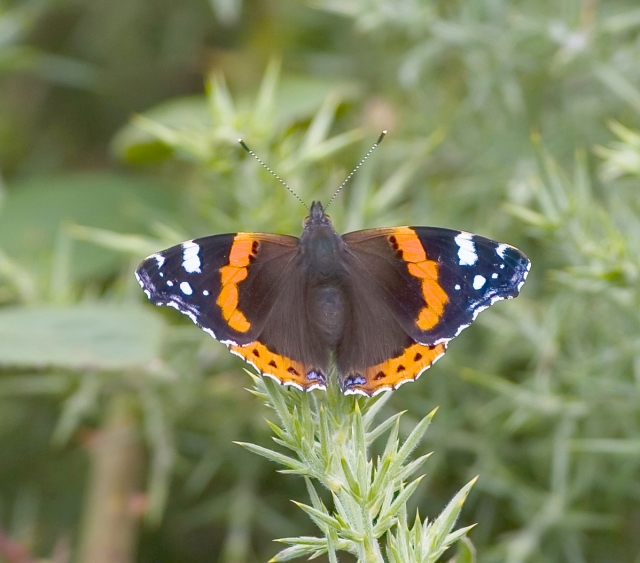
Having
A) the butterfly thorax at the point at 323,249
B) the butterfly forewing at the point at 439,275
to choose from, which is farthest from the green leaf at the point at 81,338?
the butterfly forewing at the point at 439,275

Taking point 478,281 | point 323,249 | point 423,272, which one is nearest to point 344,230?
point 323,249

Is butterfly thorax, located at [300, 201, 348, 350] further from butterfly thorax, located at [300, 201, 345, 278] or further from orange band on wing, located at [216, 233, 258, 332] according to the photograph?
orange band on wing, located at [216, 233, 258, 332]

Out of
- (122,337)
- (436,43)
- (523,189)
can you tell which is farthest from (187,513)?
(436,43)

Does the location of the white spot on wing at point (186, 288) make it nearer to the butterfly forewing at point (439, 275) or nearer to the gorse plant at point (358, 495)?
the butterfly forewing at point (439, 275)

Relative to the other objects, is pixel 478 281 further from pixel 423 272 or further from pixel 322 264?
pixel 322 264

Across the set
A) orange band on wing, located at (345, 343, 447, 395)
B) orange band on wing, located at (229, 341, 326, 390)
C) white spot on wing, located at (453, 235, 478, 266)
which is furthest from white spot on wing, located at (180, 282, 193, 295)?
white spot on wing, located at (453, 235, 478, 266)
